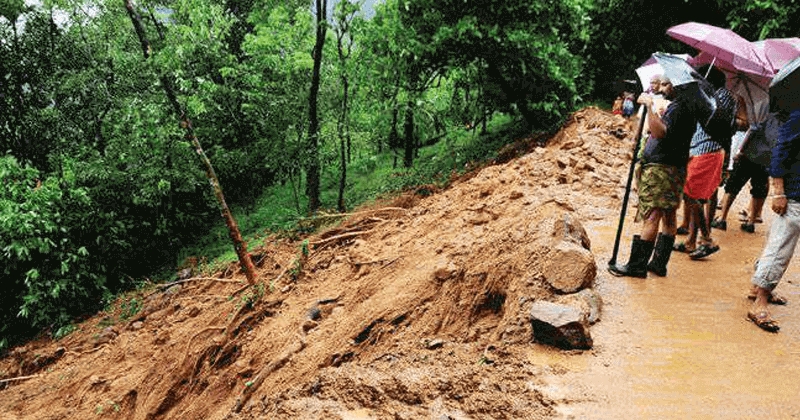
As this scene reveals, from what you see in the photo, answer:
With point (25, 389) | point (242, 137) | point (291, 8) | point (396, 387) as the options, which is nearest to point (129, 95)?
point (242, 137)

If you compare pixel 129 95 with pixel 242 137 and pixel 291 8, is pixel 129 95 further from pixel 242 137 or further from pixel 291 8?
pixel 291 8

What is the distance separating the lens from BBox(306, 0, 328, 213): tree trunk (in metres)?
9.85

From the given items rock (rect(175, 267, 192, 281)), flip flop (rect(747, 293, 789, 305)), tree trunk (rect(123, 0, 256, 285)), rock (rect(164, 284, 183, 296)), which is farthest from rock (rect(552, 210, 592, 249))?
rock (rect(175, 267, 192, 281))

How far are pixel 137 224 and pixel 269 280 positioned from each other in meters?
7.14

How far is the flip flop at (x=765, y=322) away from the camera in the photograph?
317cm

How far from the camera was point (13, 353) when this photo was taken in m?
9.07

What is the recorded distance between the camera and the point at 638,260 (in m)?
3.90

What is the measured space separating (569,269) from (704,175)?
205cm

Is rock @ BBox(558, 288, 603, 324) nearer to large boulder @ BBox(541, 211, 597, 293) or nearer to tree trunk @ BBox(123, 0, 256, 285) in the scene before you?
large boulder @ BBox(541, 211, 597, 293)

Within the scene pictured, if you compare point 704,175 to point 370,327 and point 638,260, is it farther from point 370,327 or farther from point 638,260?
point 370,327

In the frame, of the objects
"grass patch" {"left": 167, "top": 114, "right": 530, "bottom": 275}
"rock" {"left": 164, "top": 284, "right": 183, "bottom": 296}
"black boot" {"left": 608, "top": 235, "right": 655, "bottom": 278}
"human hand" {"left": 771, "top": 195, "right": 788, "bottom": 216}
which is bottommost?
"rock" {"left": 164, "top": 284, "right": 183, "bottom": 296}

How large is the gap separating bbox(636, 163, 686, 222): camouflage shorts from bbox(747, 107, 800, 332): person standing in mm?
618

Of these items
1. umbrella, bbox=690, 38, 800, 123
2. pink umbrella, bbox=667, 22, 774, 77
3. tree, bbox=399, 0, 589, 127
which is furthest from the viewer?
tree, bbox=399, 0, 589, 127

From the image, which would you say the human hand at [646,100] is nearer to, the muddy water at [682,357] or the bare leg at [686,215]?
the bare leg at [686,215]
